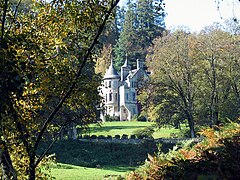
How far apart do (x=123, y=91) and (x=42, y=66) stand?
220 feet

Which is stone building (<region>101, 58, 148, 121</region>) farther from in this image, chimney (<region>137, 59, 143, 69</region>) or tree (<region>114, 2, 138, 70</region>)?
tree (<region>114, 2, 138, 70</region>)

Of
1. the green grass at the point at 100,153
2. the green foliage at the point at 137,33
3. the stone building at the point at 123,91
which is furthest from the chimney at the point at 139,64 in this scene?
the green grass at the point at 100,153

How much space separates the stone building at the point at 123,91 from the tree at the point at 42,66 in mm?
64035

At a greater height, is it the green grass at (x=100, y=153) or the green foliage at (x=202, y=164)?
the green foliage at (x=202, y=164)

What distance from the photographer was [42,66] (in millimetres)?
6727

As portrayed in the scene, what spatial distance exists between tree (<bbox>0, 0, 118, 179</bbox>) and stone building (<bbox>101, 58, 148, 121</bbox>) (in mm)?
64035

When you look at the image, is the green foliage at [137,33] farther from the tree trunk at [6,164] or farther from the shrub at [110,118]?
the tree trunk at [6,164]

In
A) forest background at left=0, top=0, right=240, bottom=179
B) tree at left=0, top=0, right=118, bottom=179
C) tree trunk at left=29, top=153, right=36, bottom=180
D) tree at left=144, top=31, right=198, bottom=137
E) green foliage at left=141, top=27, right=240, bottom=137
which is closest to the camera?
forest background at left=0, top=0, right=240, bottom=179

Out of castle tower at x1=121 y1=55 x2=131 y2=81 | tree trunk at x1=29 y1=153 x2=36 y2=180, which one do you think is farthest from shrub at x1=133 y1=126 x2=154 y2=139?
tree trunk at x1=29 y1=153 x2=36 y2=180

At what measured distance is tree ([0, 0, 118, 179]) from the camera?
6465 mm

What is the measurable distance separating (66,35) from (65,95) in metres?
1.03

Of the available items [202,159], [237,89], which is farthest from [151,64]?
[202,159]

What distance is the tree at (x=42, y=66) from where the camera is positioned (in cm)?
646

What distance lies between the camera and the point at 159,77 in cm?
3966
